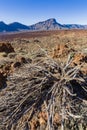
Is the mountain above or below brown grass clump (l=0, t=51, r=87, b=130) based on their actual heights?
below

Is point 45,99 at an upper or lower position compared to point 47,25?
upper

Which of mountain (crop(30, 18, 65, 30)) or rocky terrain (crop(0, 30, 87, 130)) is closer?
rocky terrain (crop(0, 30, 87, 130))

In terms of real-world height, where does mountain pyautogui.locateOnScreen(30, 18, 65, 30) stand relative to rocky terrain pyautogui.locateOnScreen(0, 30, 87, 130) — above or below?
below

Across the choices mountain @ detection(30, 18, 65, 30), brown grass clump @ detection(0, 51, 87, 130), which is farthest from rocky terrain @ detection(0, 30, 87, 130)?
mountain @ detection(30, 18, 65, 30)

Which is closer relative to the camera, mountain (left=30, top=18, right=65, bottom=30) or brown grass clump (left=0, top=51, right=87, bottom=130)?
brown grass clump (left=0, top=51, right=87, bottom=130)

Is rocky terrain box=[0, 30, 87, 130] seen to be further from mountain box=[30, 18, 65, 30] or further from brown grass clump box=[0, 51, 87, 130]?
mountain box=[30, 18, 65, 30]

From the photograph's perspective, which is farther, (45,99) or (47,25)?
(47,25)

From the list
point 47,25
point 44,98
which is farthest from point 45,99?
point 47,25

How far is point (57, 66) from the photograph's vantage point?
602cm

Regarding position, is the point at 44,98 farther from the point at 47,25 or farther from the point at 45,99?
the point at 47,25

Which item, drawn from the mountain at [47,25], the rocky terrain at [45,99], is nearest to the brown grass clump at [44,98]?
→ the rocky terrain at [45,99]

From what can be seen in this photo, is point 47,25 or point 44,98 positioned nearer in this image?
point 44,98

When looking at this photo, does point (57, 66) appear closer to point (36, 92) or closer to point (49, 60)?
point (49, 60)

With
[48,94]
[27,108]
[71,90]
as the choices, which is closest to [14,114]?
[27,108]
